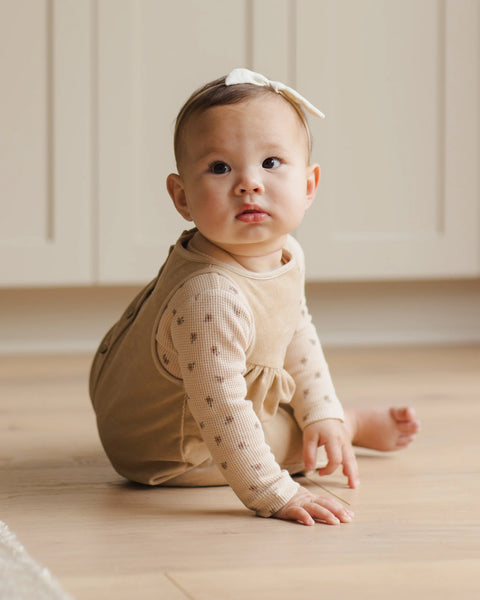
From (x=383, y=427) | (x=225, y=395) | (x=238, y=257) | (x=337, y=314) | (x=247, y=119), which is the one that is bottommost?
(x=337, y=314)

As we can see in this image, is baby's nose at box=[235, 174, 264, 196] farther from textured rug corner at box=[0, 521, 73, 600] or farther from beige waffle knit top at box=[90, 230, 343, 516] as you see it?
textured rug corner at box=[0, 521, 73, 600]

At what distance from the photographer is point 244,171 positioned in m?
0.89

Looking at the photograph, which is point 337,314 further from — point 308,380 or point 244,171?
point 244,171

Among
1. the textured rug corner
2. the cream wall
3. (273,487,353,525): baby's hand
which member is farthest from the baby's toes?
the cream wall

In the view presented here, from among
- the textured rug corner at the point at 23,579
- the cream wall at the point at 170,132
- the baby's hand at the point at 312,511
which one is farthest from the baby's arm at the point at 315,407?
the cream wall at the point at 170,132

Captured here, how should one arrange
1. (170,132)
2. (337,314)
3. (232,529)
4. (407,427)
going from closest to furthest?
(232,529) < (407,427) < (170,132) < (337,314)

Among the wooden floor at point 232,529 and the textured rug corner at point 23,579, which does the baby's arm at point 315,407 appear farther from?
the textured rug corner at point 23,579

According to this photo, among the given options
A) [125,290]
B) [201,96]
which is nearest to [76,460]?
[201,96]

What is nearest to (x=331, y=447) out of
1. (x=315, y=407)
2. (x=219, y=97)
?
(x=315, y=407)

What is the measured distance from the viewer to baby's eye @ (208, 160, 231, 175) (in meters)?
0.90

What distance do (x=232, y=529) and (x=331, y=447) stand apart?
0.63 ft

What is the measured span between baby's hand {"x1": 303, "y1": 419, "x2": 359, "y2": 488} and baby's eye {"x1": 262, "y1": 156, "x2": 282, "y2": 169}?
0.29 meters

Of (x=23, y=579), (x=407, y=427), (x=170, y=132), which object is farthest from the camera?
(x=170, y=132)

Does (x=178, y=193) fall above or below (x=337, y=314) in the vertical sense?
above
